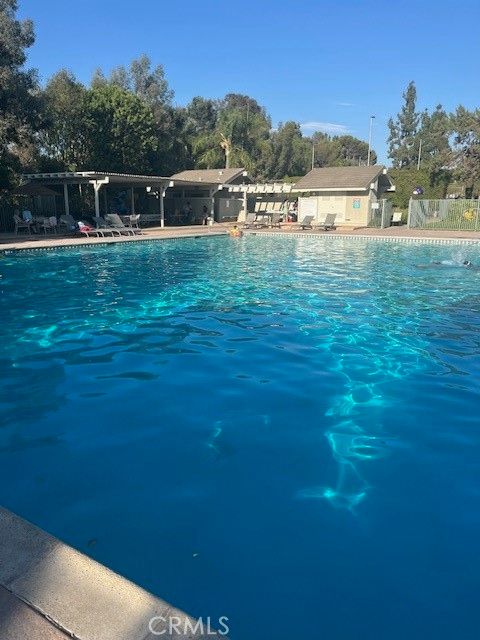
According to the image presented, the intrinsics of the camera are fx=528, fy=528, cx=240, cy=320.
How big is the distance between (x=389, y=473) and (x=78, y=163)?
32.2 m

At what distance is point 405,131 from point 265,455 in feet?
289

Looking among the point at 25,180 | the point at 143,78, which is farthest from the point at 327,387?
the point at 143,78

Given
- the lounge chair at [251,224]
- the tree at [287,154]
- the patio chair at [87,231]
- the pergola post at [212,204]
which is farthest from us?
the tree at [287,154]

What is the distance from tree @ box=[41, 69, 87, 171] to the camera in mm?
30188

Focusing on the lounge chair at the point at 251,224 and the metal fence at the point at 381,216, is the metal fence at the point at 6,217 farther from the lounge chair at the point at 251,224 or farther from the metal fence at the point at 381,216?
the metal fence at the point at 381,216

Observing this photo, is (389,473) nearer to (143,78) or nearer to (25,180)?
(25,180)

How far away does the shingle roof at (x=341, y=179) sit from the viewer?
29.0m

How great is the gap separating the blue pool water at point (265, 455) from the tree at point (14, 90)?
1223cm

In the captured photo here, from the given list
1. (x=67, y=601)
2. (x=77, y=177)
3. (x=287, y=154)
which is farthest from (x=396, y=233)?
(x=287, y=154)

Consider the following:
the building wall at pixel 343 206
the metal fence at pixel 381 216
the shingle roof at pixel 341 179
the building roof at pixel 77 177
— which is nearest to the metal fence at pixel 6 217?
the building roof at pixel 77 177

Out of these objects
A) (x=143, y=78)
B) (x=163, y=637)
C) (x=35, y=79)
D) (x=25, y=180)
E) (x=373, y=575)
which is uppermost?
(x=143, y=78)

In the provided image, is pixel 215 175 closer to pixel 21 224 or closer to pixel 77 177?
pixel 77 177

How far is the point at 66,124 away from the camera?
31.0 metres

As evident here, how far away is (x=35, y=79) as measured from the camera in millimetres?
19938
